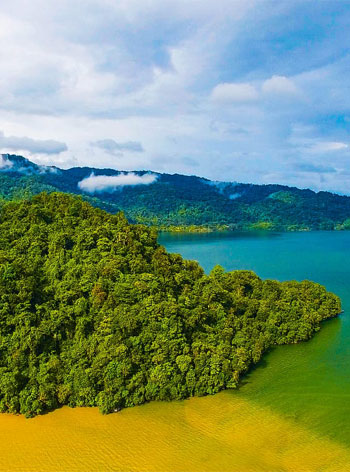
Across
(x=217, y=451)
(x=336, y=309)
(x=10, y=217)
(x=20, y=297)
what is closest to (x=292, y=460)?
(x=217, y=451)

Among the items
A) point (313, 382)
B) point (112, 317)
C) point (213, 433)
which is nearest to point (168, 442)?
point (213, 433)

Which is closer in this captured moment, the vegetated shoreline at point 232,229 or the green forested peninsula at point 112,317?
the green forested peninsula at point 112,317

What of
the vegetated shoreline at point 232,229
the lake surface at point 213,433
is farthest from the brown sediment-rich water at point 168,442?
the vegetated shoreline at point 232,229

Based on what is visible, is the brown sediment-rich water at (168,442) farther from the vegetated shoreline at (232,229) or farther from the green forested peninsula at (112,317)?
the vegetated shoreline at (232,229)

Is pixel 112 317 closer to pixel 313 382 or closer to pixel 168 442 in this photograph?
pixel 168 442

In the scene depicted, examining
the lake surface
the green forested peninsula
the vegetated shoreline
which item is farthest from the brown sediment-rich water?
the vegetated shoreline
